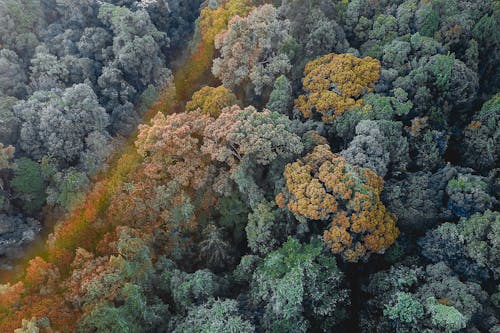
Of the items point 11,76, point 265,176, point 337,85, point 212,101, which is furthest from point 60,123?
point 337,85

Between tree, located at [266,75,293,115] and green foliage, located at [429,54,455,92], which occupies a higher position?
tree, located at [266,75,293,115]

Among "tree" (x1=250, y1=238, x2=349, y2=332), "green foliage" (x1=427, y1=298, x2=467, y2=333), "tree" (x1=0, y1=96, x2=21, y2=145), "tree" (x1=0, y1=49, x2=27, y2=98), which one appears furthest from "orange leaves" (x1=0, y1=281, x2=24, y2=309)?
"green foliage" (x1=427, y1=298, x2=467, y2=333)

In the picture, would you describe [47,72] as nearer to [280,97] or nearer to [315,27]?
[280,97]

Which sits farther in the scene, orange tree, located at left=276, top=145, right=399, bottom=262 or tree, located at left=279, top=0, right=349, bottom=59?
tree, located at left=279, top=0, right=349, bottom=59

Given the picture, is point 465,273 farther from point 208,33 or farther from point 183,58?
point 183,58

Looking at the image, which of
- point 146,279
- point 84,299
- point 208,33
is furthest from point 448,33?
point 84,299

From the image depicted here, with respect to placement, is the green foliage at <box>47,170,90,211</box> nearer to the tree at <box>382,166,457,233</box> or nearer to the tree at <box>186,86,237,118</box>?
the tree at <box>186,86,237,118</box>

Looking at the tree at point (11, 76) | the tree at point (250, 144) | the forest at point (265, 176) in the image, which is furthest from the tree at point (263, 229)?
the tree at point (11, 76)
